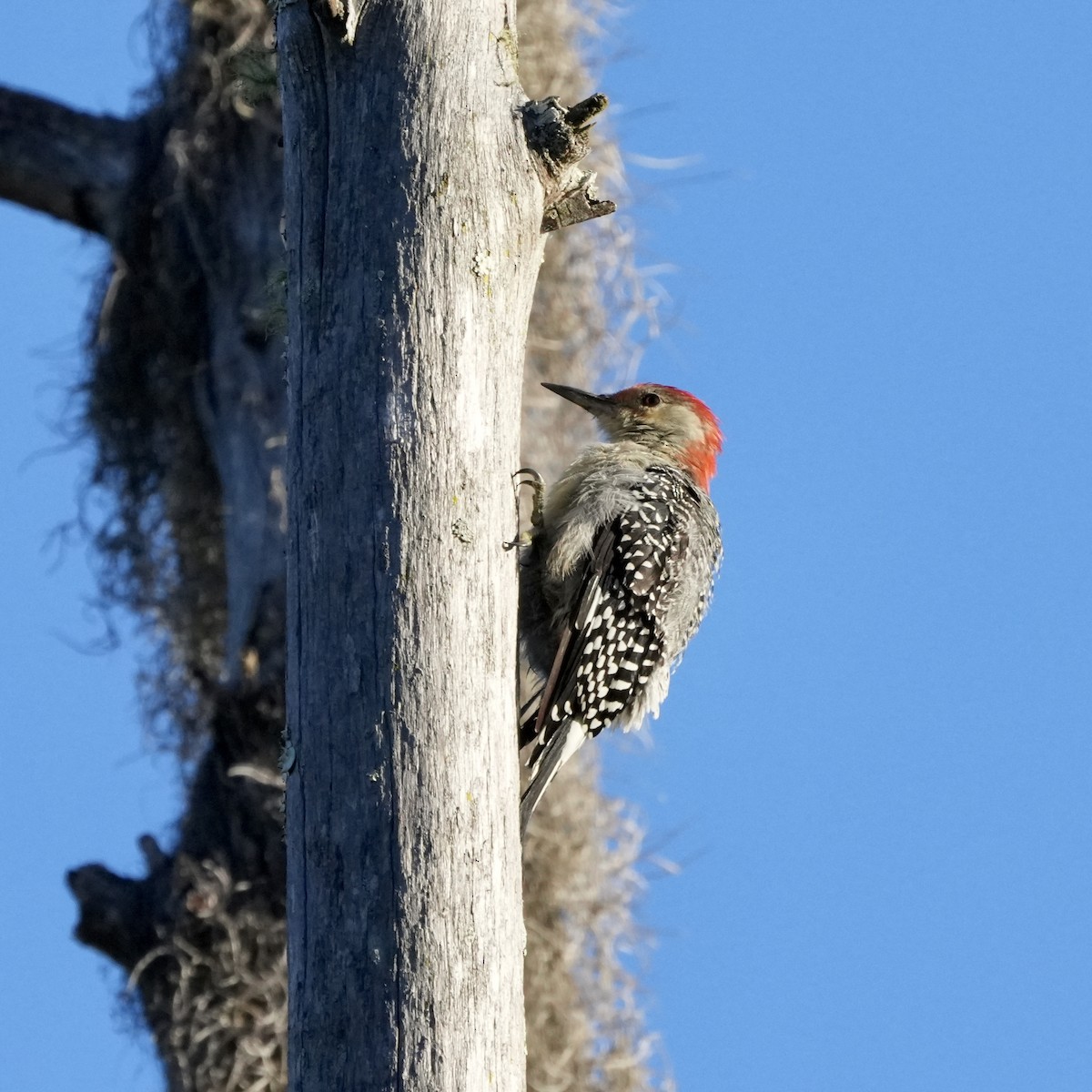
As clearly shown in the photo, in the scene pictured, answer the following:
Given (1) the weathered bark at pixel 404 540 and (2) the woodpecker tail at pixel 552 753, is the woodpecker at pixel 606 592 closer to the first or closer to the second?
(2) the woodpecker tail at pixel 552 753

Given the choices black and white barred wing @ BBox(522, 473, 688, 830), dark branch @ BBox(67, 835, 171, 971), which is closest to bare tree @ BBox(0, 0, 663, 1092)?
dark branch @ BBox(67, 835, 171, 971)

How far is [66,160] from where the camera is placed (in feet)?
20.0

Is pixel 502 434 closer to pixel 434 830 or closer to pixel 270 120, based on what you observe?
pixel 434 830

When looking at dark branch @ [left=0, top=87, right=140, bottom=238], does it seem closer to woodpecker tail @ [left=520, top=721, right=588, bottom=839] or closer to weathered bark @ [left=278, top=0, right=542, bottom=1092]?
woodpecker tail @ [left=520, top=721, right=588, bottom=839]

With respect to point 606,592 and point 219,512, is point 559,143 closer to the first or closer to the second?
point 606,592

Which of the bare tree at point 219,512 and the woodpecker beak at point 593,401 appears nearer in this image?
the woodpecker beak at point 593,401

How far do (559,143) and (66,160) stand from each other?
3.71 metres

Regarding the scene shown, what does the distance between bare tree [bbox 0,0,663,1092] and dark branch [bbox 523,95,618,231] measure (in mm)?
2144

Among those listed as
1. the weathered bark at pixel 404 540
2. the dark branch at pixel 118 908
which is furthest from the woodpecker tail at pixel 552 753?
the dark branch at pixel 118 908

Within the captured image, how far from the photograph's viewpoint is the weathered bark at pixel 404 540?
8.21 feet

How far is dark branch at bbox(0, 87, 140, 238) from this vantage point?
6.08m

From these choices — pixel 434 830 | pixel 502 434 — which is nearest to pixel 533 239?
pixel 502 434

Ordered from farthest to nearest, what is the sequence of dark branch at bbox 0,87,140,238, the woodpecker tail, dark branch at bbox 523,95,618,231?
dark branch at bbox 0,87,140,238 < the woodpecker tail < dark branch at bbox 523,95,618,231

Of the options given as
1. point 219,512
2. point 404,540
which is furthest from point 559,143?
point 219,512
